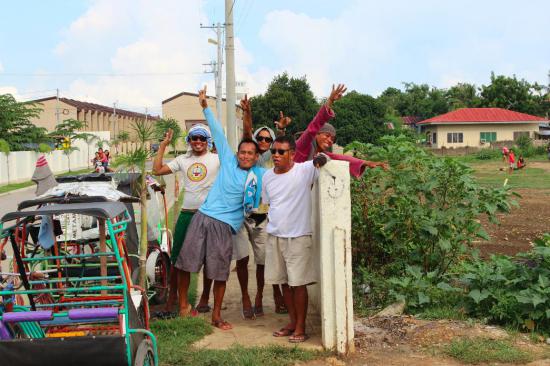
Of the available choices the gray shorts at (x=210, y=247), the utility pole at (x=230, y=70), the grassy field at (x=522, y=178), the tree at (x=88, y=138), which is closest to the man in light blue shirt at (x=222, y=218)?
the gray shorts at (x=210, y=247)

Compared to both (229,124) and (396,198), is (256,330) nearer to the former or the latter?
(396,198)

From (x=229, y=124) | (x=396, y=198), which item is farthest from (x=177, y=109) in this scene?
(x=396, y=198)

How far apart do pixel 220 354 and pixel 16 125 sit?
127ft

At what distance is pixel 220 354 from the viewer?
16.9ft

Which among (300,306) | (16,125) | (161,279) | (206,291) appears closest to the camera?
(300,306)

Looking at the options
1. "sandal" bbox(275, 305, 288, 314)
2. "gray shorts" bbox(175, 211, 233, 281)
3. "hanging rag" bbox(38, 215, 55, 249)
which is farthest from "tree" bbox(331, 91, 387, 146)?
→ "hanging rag" bbox(38, 215, 55, 249)

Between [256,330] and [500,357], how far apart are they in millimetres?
2228

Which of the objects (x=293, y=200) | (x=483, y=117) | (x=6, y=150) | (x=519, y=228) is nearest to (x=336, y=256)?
(x=293, y=200)

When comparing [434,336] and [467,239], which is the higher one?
[467,239]

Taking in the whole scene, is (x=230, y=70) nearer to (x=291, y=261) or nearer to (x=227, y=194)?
(x=227, y=194)

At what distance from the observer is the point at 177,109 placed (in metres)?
75.4

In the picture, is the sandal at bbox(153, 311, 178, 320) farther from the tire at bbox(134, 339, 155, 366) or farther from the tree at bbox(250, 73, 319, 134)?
the tree at bbox(250, 73, 319, 134)

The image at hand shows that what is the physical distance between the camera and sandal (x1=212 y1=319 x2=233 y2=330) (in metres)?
6.00

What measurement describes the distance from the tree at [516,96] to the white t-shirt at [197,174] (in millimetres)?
60111
